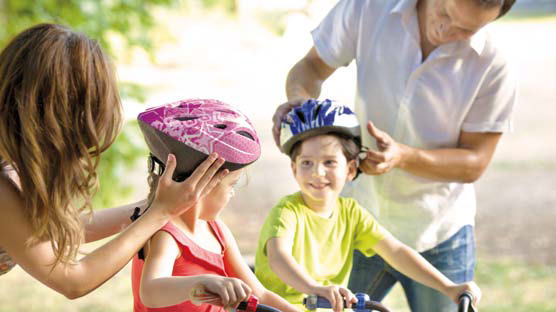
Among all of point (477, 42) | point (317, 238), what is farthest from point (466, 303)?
point (477, 42)

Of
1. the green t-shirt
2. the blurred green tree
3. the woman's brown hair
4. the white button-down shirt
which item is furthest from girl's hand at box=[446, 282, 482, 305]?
the blurred green tree

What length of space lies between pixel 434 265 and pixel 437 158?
0.52m

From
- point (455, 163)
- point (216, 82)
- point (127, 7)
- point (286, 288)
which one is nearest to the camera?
point (286, 288)

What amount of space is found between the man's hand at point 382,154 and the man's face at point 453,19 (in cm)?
46

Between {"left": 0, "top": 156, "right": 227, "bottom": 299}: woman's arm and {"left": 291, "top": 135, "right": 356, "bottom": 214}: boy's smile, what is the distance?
0.72 m

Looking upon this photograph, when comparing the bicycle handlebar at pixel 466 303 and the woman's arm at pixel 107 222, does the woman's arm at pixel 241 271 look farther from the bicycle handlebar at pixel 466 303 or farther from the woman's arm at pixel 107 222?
the bicycle handlebar at pixel 466 303

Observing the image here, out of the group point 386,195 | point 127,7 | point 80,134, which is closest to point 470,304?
point 386,195

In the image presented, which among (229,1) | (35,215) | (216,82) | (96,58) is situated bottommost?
(216,82)

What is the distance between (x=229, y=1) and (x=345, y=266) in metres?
13.0

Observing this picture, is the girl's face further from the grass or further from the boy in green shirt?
the grass

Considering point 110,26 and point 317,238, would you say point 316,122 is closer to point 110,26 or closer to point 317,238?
point 317,238

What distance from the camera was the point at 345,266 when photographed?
10.8 feet

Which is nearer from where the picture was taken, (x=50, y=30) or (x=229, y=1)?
(x=50, y=30)

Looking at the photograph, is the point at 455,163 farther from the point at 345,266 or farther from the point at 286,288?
the point at 286,288
